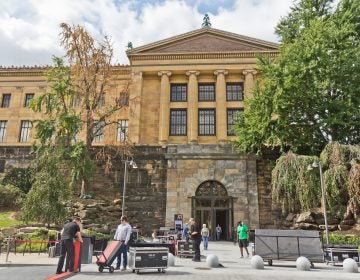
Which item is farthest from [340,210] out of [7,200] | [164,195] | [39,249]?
[7,200]

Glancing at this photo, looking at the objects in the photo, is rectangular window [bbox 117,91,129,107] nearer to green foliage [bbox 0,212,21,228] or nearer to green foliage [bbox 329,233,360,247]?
green foliage [bbox 0,212,21,228]

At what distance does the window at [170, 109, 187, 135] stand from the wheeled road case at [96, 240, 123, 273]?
97.9ft

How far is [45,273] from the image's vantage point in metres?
10.4

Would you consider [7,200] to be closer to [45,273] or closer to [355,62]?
[45,273]

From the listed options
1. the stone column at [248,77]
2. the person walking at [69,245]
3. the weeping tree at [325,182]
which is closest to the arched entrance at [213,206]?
the weeping tree at [325,182]

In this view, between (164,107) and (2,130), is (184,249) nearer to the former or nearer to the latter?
(164,107)

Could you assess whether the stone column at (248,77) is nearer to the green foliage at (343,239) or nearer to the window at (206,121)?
the window at (206,121)

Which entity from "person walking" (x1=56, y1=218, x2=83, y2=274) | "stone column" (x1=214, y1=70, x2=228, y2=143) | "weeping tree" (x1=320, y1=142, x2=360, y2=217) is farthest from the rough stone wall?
"person walking" (x1=56, y1=218, x2=83, y2=274)

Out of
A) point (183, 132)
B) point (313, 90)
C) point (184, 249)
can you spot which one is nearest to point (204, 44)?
point (183, 132)

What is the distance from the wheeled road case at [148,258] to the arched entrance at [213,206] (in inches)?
557

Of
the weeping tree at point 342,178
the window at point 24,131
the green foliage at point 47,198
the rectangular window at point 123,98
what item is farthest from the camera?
the window at point 24,131

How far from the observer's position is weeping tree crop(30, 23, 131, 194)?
24734 mm

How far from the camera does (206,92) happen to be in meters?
42.2

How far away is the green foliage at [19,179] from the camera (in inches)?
1104
